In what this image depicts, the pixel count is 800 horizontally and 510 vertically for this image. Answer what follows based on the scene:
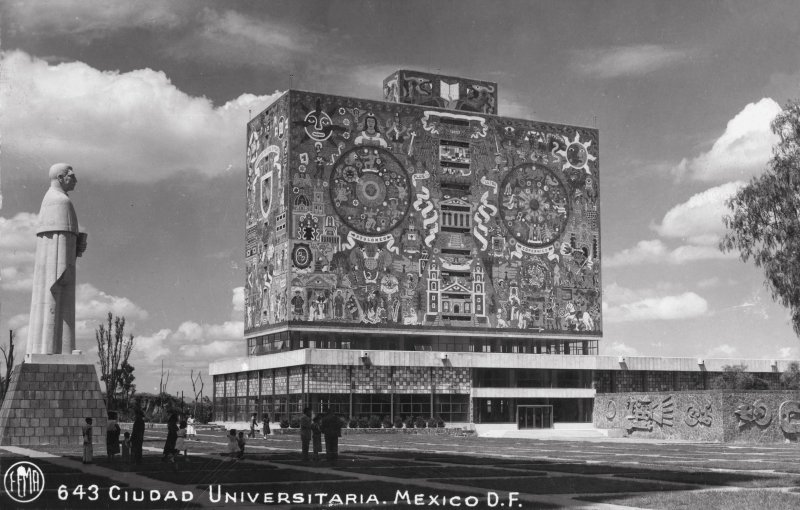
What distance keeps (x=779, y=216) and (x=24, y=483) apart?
75.5 feet

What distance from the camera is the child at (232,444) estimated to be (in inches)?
1351

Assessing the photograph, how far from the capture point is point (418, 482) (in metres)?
27.5

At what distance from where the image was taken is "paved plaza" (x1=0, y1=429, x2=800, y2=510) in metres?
22.9

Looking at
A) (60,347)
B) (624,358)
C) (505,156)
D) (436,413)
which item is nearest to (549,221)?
(505,156)

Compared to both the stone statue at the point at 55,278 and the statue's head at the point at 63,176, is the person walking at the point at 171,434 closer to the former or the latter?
the stone statue at the point at 55,278

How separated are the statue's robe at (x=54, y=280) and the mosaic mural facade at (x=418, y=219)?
52121 millimetres

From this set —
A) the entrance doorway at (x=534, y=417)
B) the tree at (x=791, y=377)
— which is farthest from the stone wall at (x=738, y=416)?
the tree at (x=791, y=377)

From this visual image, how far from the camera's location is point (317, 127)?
10319 cm

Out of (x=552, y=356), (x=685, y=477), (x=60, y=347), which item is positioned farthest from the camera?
(x=552, y=356)

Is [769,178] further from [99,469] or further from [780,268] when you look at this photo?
[99,469]

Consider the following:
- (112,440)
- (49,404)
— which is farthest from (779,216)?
(49,404)

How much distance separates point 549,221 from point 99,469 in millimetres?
86341

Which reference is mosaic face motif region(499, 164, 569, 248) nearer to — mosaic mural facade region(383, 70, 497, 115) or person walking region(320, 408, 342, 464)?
mosaic mural facade region(383, 70, 497, 115)

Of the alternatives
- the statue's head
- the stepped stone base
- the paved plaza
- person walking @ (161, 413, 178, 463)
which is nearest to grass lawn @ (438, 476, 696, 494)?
the paved plaza
